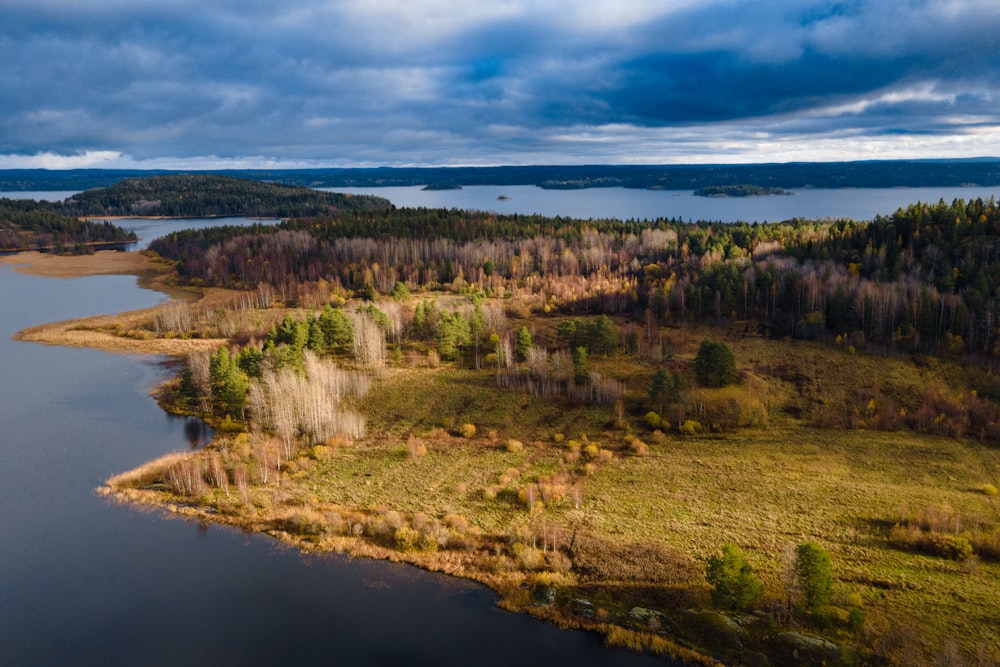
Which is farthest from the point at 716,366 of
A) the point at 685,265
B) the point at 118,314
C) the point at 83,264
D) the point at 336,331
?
the point at 83,264

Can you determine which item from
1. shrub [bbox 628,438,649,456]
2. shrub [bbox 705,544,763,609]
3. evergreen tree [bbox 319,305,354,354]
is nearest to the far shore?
evergreen tree [bbox 319,305,354,354]

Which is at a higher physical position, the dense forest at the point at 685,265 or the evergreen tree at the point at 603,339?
the dense forest at the point at 685,265

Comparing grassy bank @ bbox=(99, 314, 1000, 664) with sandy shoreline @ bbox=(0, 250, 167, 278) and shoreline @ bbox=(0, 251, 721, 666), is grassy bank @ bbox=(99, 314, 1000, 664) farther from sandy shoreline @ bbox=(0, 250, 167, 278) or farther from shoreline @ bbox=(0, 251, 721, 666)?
sandy shoreline @ bbox=(0, 250, 167, 278)

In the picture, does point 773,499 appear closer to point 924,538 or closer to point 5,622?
point 924,538

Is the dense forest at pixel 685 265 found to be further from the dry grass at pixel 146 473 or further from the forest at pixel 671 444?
the dry grass at pixel 146 473

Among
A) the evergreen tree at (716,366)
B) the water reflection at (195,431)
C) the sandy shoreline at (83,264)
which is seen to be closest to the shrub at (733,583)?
the evergreen tree at (716,366)

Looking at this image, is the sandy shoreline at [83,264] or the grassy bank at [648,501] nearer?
the grassy bank at [648,501]

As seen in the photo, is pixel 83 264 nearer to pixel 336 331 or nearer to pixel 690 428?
pixel 336 331
